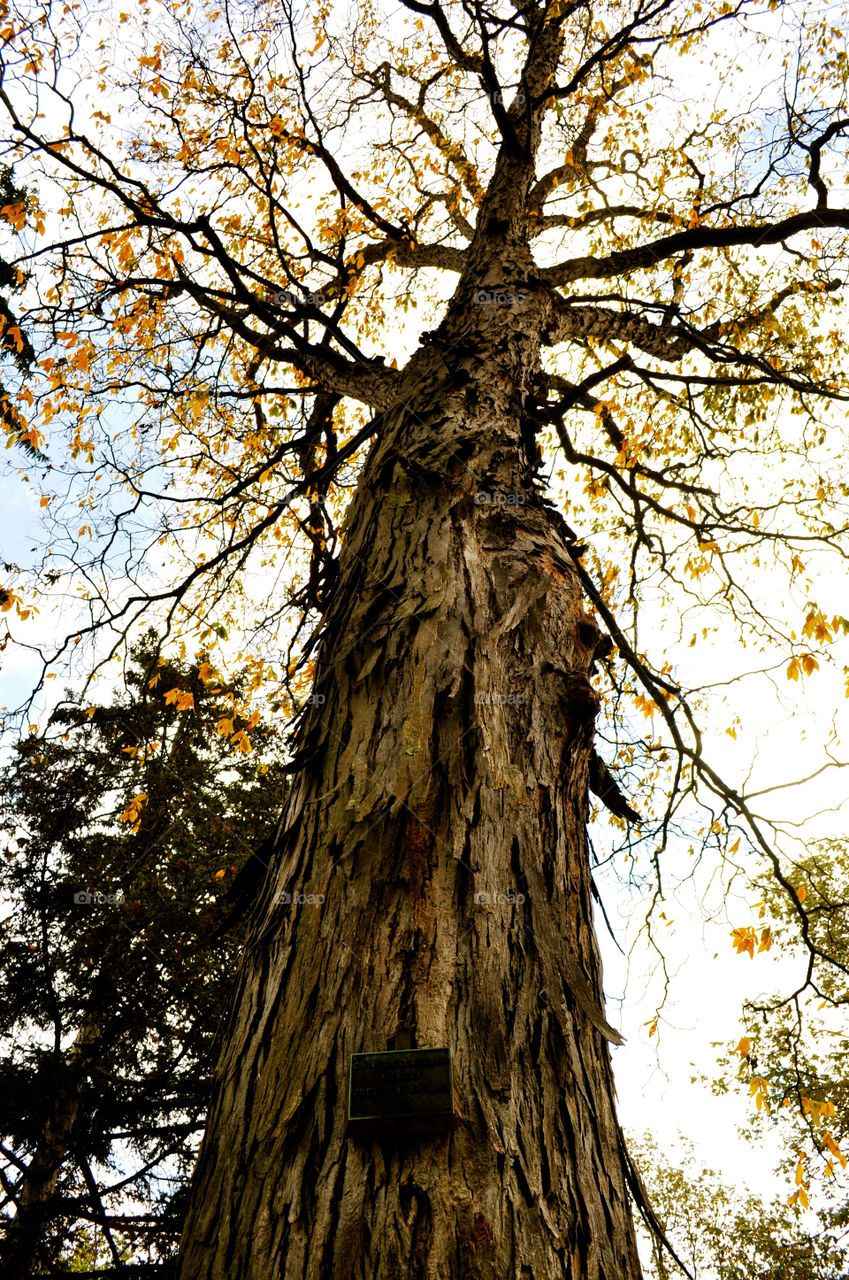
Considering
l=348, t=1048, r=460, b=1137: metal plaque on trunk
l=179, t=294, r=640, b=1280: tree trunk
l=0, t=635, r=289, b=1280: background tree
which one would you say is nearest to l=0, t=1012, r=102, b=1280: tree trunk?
l=0, t=635, r=289, b=1280: background tree

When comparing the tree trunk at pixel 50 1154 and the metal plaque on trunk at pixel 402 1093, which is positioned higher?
the metal plaque on trunk at pixel 402 1093

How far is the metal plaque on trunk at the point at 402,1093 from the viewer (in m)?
1.18

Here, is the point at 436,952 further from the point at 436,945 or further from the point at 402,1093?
the point at 402,1093

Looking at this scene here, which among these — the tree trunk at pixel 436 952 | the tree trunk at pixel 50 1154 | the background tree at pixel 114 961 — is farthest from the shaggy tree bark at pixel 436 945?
the tree trunk at pixel 50 1154

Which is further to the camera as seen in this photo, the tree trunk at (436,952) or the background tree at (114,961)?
the background tree at (114,961)

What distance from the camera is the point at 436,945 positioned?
1416mm

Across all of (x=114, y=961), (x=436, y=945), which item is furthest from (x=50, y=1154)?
(x=436, y=945)

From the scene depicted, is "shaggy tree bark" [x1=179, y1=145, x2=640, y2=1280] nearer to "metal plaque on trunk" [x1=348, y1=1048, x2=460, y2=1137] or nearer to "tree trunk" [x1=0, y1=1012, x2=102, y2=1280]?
"metal plaque on trunk" [x1=348, y1=1048, x2=460, y2=1137]

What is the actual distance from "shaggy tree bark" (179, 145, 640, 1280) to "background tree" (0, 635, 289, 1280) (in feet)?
10.9

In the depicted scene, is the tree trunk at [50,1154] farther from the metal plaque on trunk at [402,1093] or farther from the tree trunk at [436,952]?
the metal plaque on trunk at [402,1093]

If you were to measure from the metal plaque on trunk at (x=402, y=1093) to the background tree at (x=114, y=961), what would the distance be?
3.95 metres

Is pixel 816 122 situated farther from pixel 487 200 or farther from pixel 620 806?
pixel 620 806

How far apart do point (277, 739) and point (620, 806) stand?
795cm

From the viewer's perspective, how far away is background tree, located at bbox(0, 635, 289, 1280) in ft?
18.9
